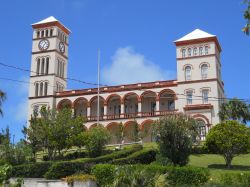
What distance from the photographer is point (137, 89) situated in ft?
227

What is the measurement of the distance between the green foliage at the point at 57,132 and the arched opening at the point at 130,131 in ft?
42.6

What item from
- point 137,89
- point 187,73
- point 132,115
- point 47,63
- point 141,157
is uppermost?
point 47,63

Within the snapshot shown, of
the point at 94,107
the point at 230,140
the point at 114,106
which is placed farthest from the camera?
the point at 94,107

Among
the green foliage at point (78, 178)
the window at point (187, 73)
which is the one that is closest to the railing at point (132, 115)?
the window at point (187, 73)

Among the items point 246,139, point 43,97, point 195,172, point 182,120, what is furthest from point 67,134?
point 43,97

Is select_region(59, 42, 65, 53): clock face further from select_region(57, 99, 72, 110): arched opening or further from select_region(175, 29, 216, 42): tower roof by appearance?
select_region(175, 29, 216, 42): tower roof

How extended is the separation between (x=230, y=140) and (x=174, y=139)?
7053mm

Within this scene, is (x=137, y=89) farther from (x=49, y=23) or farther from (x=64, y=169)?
(x=64, y=169)

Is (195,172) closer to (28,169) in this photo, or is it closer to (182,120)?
(182,120)

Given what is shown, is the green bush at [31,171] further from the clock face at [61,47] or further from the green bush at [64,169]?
the clock face at [61,47]

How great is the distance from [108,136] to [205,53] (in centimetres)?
2349

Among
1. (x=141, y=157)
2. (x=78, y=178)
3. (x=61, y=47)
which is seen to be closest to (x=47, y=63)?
(x=61, y=47)

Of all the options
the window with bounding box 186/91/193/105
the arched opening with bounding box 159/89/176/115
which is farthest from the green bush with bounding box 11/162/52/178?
the arched opening with bounding box 159/89/176/115

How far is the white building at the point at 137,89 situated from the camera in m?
64.6
